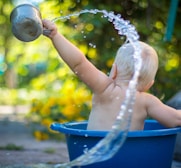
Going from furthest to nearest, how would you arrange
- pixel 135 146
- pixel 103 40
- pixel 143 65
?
pixel 103 40 < pixel 143 65 < pixel 135 146

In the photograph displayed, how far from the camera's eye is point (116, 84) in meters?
2.45

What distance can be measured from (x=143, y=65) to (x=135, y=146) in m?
0.35

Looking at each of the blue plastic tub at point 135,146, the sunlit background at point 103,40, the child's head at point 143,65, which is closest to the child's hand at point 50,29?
the child's head at point 143,65

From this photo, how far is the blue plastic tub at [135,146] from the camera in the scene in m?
2.26

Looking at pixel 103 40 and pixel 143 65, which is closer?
pixel 143 65

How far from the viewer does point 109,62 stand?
15.2 ft

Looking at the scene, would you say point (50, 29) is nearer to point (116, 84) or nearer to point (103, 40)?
point (116, 84)

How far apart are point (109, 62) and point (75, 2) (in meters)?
0.60

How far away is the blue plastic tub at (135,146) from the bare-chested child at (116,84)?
0.11 metres

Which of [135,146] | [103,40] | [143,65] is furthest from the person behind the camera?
[103,40]

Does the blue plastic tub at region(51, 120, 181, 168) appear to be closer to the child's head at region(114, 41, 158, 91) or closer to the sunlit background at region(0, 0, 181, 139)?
the child's head at region(114, 41, 158, 91)

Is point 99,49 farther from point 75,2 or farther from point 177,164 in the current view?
point 177,164

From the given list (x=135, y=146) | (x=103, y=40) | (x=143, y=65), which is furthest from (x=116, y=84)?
(x=103, y=40)

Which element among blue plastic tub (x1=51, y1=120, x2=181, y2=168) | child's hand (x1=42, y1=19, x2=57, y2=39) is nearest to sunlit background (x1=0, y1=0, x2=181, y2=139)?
child's hand (x1=42, y1=19, x2=57, y2=39)
